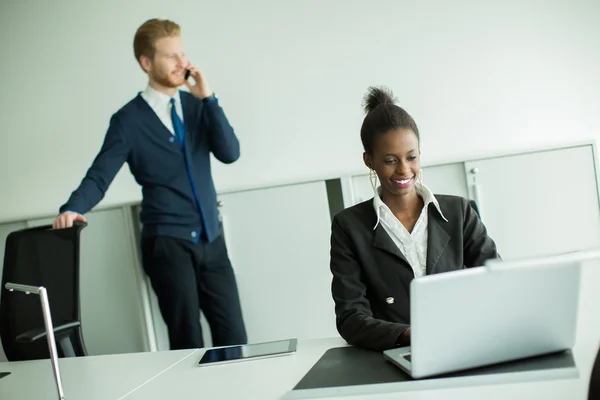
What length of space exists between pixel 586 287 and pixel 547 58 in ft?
6.30

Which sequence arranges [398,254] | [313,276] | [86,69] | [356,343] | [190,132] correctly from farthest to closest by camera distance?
[86,69] < [313,276] < [190,132] < [398,254] < [356,343]

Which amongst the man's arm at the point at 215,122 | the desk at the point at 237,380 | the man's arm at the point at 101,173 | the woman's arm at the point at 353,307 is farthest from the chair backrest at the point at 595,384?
the man's arm at the point at 215,122

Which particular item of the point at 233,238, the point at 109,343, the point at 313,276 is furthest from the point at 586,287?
the point at 109,343

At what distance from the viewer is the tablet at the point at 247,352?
147cm

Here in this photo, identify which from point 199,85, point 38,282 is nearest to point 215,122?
point 199,85

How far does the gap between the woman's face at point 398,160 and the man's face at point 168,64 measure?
1419 mm

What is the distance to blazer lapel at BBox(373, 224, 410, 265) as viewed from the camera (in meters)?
1.57

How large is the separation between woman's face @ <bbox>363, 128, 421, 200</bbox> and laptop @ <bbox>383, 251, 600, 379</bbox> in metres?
0.66

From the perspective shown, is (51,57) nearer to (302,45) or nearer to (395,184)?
(302,45)

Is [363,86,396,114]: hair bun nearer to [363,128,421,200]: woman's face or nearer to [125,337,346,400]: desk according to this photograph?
[363,128,421,200]: woman's face

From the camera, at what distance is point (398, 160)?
1655 mm

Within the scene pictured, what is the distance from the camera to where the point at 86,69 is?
3705 millimetres

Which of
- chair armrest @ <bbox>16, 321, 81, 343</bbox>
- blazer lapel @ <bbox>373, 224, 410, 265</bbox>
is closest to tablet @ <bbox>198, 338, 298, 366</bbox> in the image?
blazer lapel @ <bbox>373, 224, 410, 265</bbox>

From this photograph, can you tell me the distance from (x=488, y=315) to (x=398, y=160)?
→ 0.71 m
